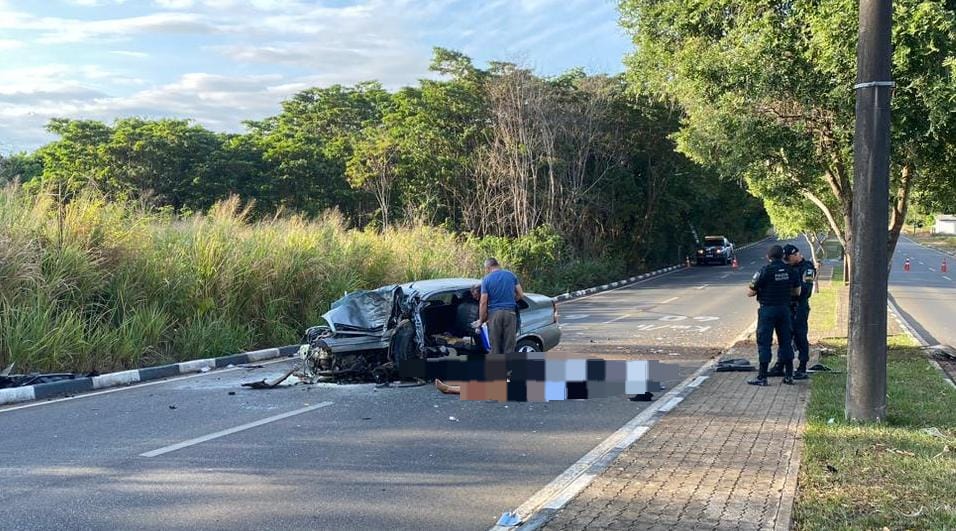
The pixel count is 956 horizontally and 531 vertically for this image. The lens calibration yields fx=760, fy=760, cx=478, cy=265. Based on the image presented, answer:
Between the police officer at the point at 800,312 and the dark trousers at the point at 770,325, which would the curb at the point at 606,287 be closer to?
the police officer at the point at 800,312

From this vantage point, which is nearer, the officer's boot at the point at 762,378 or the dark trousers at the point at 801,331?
the officer's boot at the point at 762,378

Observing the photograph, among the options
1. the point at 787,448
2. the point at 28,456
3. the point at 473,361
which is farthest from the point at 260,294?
the point at 787,448

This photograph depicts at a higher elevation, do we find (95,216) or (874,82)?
(874,82)

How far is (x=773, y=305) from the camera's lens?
9781 millimetres

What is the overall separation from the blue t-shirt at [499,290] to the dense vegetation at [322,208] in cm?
576

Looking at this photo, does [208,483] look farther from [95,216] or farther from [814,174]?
[814,174]

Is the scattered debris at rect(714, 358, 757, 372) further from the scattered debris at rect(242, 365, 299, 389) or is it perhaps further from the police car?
the police car

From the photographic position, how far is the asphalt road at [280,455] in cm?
519

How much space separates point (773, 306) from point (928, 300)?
857 inches

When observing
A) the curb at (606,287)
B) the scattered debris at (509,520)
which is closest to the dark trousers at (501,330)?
the scattered debris at (509,520)

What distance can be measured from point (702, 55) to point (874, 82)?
4.76 m

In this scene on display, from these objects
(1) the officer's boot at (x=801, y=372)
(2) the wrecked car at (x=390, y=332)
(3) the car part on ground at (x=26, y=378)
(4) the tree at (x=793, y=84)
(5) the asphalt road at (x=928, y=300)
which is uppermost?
(4) the tree at (x=793, y=84)

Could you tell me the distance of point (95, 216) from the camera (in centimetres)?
1289

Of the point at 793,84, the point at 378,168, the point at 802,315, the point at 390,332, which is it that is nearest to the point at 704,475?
the point at 390,332
